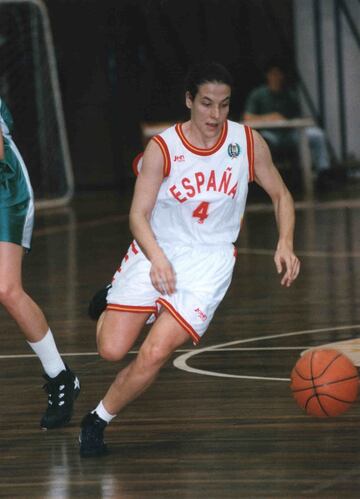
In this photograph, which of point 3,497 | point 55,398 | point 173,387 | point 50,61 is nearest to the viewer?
point 3,497

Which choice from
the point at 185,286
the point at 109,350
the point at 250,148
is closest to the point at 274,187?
the point at 250,148

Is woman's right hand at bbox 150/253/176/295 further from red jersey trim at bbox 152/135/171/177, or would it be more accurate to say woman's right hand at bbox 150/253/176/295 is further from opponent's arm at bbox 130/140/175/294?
red jersey trim at bbox 152/135/171/177

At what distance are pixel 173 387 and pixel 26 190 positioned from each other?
1217 mm

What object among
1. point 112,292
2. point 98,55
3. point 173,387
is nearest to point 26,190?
point 112,292

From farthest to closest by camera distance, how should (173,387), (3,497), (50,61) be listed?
1. (50,61)
2. (173,387)
3. (3,497)

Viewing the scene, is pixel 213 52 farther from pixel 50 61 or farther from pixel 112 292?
pixel 112 292

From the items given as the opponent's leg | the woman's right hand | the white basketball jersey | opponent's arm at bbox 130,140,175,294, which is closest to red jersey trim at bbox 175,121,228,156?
the white basketball jersey

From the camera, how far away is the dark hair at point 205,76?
5.17 meters

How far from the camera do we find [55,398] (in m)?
5.73

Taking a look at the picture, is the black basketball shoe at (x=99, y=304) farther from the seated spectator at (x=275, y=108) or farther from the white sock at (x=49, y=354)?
the seated spectator at (x=275, y=108)

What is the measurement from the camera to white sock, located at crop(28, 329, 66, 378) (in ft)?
19.0

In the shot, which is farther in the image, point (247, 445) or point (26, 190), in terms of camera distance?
point (26, 190)

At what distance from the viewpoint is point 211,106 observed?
5.17m

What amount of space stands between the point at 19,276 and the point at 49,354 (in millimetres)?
376
